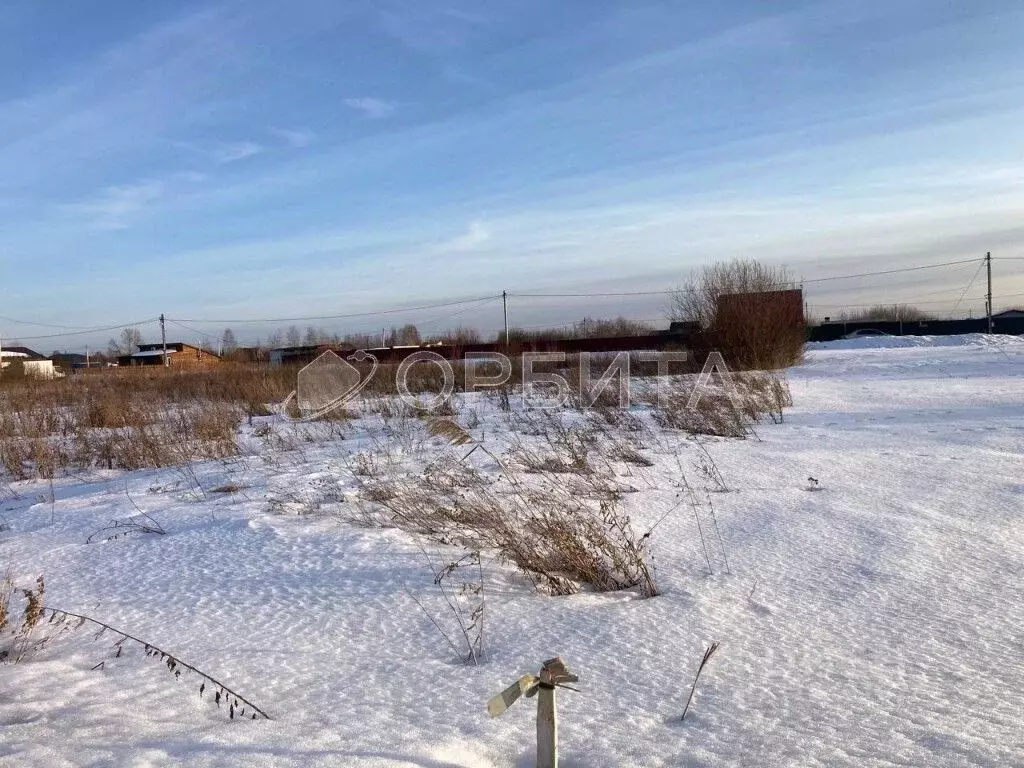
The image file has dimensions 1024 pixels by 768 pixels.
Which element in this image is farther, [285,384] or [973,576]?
[285,384]

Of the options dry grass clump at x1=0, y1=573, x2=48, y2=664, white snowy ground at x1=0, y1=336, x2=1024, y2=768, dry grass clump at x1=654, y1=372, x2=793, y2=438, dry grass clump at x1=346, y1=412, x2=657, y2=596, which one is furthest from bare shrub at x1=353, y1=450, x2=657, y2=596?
dry grass clump at x1=654, y1=372, x2=793, y2=438

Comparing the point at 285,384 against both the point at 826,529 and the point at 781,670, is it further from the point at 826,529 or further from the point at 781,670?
the point at 781,670

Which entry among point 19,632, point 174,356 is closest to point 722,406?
point 19,632

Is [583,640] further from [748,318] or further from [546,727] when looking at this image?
[748,318]

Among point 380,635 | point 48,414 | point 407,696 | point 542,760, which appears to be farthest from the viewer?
point 48,414

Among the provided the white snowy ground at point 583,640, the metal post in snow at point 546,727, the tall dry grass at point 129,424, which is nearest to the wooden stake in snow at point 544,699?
the metal post in snow at point 546,727

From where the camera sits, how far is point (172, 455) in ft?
23.9

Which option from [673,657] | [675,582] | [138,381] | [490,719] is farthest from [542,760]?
[138,381]

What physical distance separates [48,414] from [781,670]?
11.2 m

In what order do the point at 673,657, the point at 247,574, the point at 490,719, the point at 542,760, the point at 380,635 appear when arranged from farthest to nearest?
the point at 247,574 < the point at 380,635 < the point at 673,657 < the point at 490,719 < the point at 542,760

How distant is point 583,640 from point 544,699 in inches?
42.1

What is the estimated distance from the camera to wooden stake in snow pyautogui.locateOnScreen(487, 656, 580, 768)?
1.61 m

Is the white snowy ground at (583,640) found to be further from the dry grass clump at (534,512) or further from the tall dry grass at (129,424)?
the tall dry grass at (129,424)

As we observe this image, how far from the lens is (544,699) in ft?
5.42
